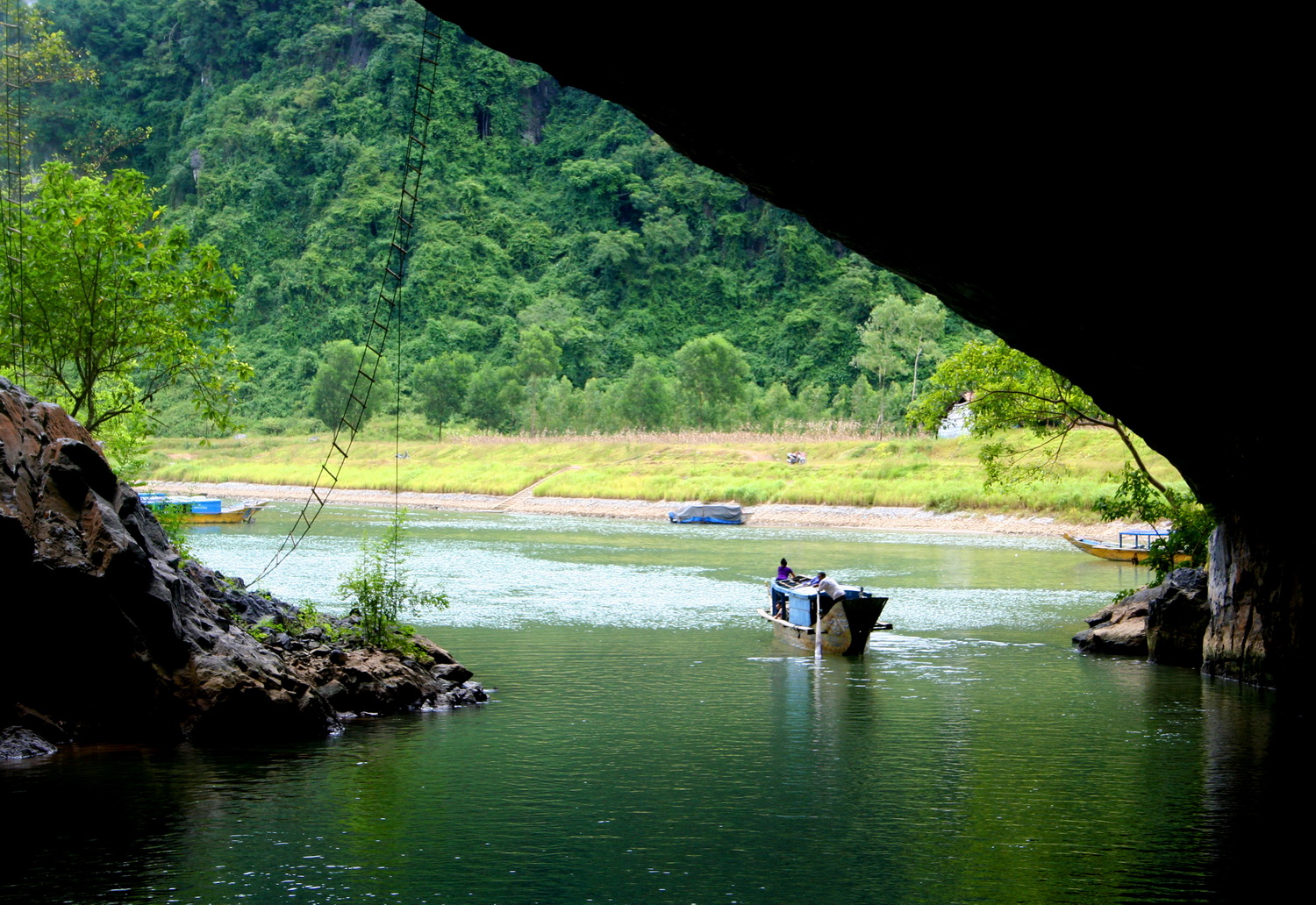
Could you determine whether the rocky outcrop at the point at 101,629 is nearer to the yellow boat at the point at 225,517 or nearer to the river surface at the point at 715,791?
the river surface at the point at 715,791

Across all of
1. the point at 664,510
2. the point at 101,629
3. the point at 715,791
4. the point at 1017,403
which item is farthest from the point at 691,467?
the point at 715,791

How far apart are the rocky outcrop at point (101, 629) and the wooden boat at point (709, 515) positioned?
5013cm

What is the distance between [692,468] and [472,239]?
7514cm

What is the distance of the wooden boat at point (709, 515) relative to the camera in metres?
68.3

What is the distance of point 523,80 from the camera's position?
166 metres

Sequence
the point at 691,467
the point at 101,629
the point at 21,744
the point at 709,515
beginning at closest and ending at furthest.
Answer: the point at 21,744, the point at 101,629, the point at 709,515, the point at 691,467

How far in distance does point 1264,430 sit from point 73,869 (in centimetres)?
1582

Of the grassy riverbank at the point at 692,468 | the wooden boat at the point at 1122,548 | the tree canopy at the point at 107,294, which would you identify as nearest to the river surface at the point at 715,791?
the tree canopy at the point at 107,294

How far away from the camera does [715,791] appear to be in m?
15.4

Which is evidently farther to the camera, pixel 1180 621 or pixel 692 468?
pixel 692 468

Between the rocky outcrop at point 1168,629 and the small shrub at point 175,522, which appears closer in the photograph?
the small shrub at point 175,522

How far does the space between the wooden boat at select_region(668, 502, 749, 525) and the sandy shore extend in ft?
3.65

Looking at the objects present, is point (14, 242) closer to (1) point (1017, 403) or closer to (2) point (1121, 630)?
(1) point (1017, 403)

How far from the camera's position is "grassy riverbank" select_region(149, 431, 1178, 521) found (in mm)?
63562
